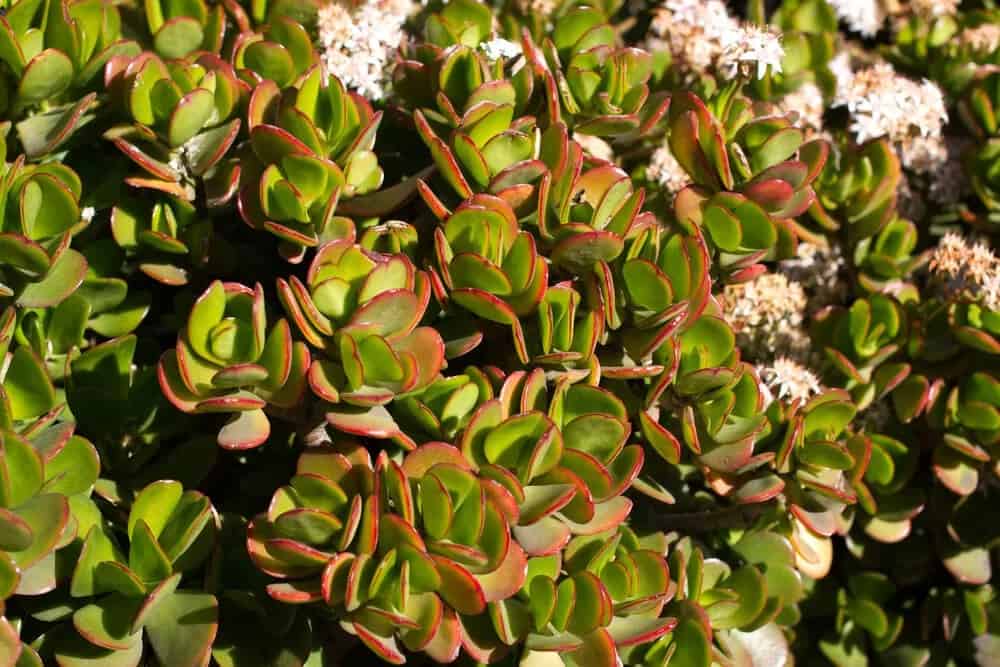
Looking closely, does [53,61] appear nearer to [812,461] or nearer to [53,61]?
[53,61]

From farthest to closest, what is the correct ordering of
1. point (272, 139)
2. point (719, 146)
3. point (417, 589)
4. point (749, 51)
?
point (749, 51), point (719, 146), point (272, 139), point (417, 589)

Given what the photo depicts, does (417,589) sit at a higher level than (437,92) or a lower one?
lower

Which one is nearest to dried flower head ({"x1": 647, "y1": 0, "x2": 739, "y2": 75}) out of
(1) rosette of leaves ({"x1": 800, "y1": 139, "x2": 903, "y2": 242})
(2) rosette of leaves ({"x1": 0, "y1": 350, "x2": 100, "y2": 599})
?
(1) rosette of leaves ({"x1": 800, "y1": 139, "x2": 903, "y2": 242})

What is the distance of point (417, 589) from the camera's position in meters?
1.12

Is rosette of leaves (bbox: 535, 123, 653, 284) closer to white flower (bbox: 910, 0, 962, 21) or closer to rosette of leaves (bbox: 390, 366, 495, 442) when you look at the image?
rosette of leaves (bbox: 390, 366, 495, 442)

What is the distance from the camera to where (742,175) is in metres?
1.46

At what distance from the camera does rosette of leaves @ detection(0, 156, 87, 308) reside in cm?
122

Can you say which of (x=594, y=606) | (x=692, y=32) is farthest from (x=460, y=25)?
(x=594, y=606)

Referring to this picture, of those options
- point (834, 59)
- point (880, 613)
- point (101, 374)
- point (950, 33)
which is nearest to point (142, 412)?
point (101, 374)

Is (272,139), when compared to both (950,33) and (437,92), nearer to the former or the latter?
(437,92)

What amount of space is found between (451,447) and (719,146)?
0.57m

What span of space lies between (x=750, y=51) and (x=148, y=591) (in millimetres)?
1179

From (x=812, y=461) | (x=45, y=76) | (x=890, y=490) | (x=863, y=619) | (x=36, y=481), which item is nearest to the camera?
(x=36, y=481)

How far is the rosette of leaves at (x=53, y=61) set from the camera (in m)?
1.31
